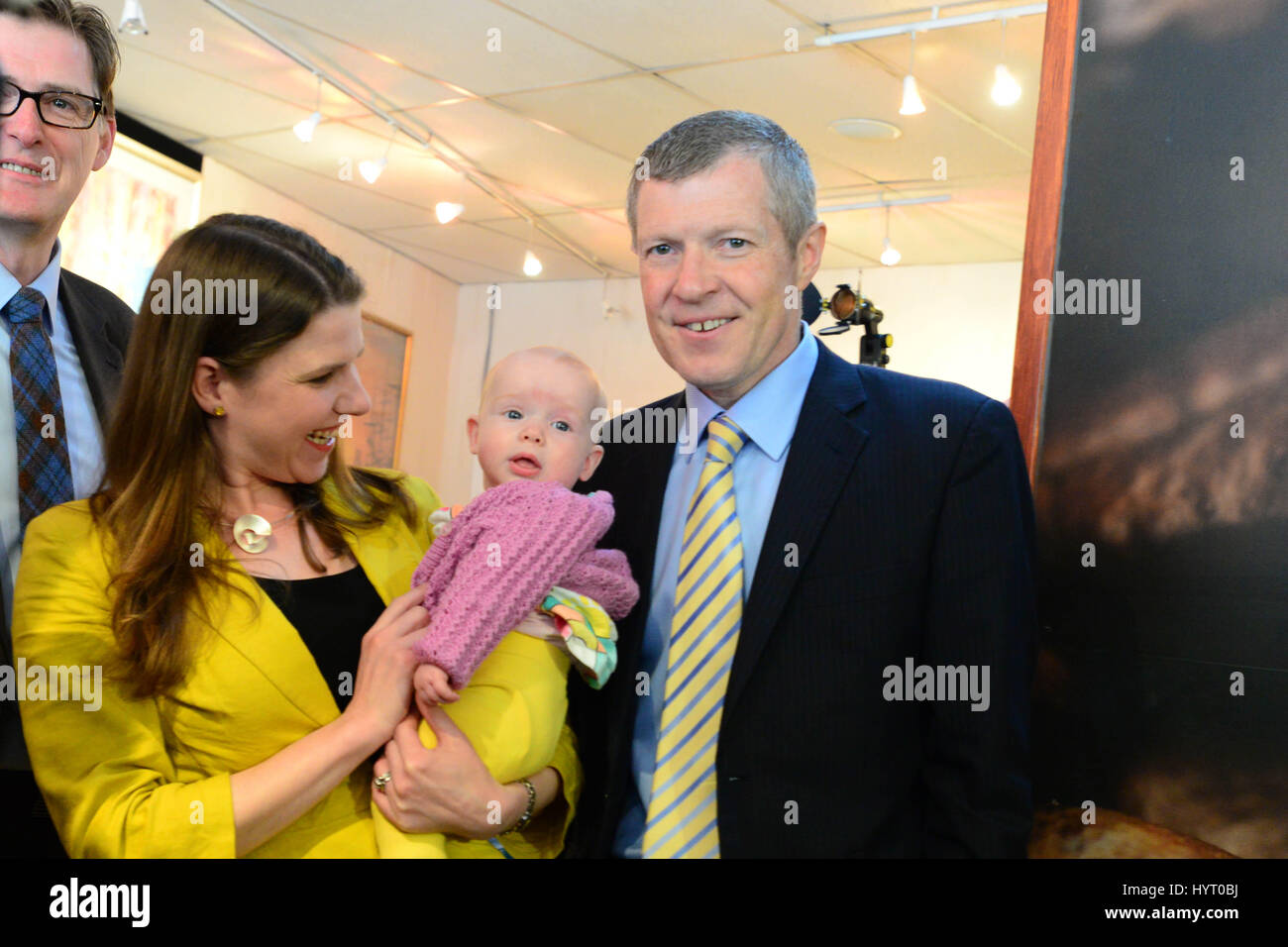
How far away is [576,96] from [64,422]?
4.66 m

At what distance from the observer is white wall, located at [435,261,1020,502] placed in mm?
8898

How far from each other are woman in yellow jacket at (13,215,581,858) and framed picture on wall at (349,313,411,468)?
8.07 m

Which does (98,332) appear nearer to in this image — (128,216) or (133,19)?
(133,19)

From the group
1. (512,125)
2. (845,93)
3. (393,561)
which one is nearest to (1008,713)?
(393,561)

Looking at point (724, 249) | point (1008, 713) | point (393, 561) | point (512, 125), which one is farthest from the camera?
point (512, 125)

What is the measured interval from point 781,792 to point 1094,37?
1.34m

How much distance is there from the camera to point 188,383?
1.95 m

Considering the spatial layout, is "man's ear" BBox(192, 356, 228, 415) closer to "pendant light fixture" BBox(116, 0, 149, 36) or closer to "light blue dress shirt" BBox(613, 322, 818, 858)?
"light blue dress shirt" BBox(613, 322, 818, 858)

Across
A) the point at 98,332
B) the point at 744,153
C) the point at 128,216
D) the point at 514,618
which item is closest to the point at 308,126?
the point at 128,216

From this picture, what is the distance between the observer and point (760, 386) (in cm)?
186
